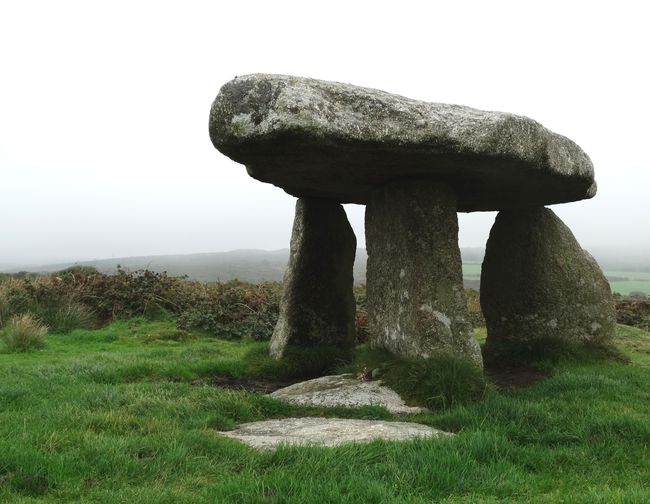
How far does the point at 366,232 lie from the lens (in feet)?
28.6

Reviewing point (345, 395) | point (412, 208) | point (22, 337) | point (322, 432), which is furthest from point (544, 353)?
point (22, 337)

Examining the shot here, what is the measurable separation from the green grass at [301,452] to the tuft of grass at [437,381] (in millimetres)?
239

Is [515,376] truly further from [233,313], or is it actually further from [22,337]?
[22,337]

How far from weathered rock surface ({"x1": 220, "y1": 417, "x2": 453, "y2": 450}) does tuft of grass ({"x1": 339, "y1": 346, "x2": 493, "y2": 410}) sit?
0.97 metres

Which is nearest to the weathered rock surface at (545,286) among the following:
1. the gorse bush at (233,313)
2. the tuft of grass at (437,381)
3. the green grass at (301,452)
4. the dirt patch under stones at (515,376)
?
the dirt patch under stones at (515,376)

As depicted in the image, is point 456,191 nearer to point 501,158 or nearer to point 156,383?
point 501,158

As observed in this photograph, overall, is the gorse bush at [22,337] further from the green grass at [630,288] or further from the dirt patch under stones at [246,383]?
the green grass at [630,288]

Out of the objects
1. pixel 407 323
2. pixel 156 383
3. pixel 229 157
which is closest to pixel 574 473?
pixel 407 323

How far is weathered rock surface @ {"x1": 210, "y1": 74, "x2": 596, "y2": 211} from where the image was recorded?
5766 millimetres

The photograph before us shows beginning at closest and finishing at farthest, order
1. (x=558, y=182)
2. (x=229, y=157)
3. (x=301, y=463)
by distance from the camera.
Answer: (x=301, y=463) → (x=229, y=157) → (x=558, y=182)

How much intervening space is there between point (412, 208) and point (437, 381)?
2172 mm

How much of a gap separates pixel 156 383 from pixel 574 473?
185 inches

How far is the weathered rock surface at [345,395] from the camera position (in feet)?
21.5

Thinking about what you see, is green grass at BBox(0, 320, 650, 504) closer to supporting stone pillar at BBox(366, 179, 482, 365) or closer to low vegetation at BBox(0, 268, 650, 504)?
low vegetation at BBox(0, 268, 650, 504)
